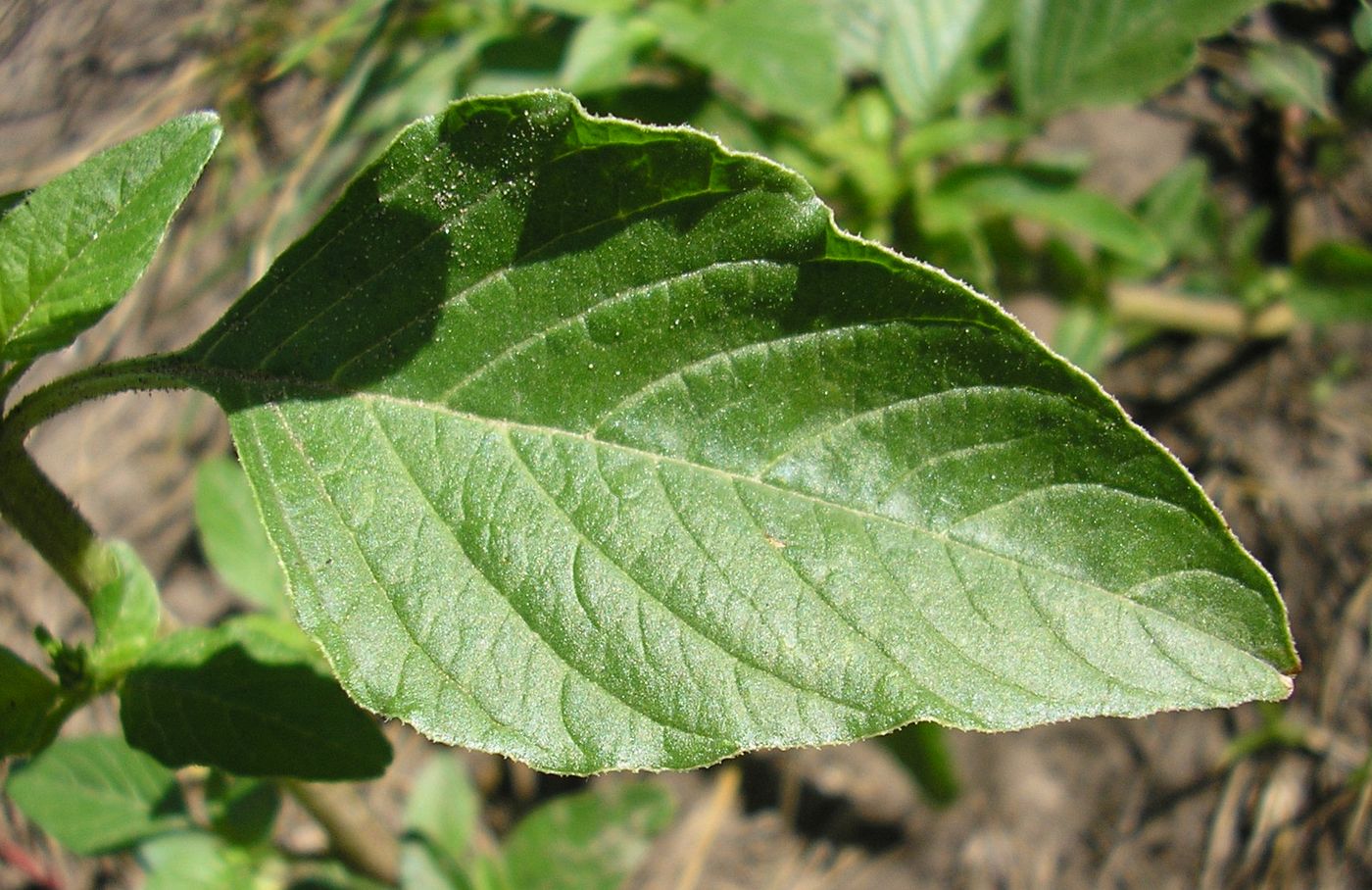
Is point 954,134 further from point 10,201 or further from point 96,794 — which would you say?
point 96,794

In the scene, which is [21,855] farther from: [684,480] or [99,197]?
[684,480]

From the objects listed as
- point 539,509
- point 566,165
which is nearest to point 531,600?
point 539,509

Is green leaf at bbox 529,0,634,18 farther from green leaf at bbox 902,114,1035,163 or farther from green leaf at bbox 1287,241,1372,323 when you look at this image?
green leaf at bbox 1287,241,1372,323

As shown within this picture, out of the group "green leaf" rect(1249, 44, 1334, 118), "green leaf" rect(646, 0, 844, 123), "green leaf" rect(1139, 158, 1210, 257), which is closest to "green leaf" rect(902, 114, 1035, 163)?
"green leaf" rect(646, 0, 844, 123)

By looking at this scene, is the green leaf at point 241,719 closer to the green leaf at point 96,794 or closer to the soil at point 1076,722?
the green leaf at point 96,794

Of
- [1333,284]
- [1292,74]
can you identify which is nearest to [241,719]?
[1333,284]

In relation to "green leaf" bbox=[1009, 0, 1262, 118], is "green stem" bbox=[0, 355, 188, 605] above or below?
above

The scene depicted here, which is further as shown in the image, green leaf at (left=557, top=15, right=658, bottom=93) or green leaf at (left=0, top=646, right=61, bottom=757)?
green leaf at (left=557, top=15, right=658, bottom=93)
